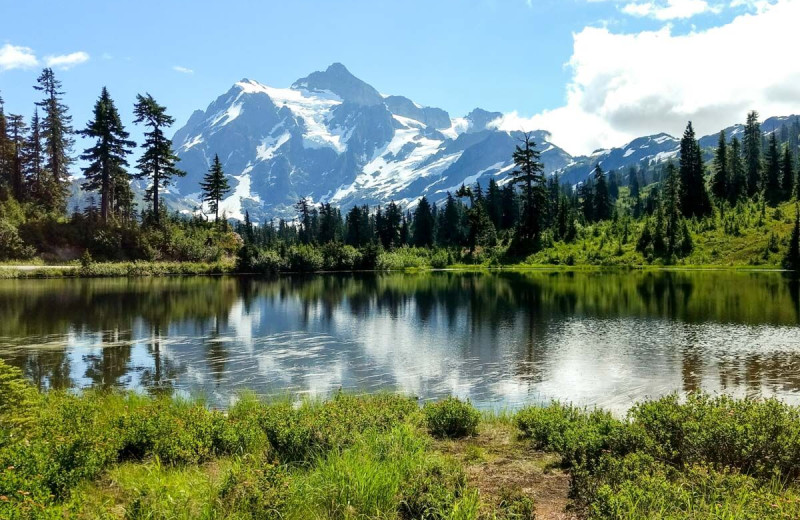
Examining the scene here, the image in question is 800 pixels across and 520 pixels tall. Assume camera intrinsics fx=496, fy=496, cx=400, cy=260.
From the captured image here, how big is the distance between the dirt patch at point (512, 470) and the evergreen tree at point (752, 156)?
146268mm

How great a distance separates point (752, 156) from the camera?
146 metres

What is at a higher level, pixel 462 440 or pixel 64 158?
pixel 64 158

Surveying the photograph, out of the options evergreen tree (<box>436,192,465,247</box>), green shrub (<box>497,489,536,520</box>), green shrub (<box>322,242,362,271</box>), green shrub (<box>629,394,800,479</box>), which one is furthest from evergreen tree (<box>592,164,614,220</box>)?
green shrub (<box>497,489,536,520</box>)

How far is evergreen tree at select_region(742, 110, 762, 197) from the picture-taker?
134625mm

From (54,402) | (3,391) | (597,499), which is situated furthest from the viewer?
(54,402)

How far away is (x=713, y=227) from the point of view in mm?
110375

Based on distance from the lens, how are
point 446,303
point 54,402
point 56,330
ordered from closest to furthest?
point 54,402
point 56,330
point 446,303

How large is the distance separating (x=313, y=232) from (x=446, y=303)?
152 m

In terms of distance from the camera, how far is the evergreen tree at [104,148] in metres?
97.8

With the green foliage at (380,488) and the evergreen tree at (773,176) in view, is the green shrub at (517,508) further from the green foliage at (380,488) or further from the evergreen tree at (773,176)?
the evergreen tree at (773,176)

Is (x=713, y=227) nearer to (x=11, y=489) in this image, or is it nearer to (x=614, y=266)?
(x=614, y=266)

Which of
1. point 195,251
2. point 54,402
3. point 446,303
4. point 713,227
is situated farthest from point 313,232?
point 54,402

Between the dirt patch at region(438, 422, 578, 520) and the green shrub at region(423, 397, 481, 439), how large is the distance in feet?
1.27

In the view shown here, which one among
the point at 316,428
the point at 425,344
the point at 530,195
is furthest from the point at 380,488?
the point at 530,195
